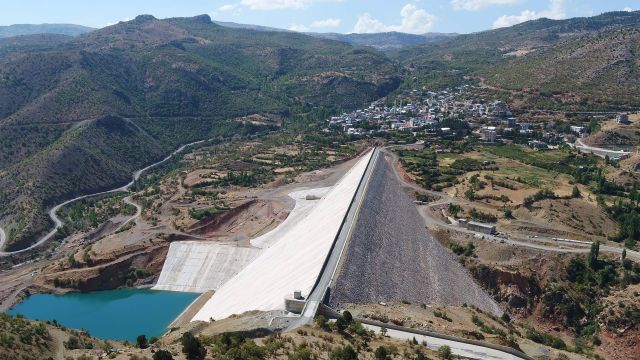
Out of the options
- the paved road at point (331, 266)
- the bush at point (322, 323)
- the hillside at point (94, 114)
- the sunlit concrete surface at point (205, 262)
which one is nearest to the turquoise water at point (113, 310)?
the sunlit concrete surface at point (205, 262)

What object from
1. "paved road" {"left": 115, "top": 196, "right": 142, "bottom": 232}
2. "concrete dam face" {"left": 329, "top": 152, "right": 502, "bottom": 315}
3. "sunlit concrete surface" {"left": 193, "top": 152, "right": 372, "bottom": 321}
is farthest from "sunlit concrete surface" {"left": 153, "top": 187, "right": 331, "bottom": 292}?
"concrete dam face" {"left": 329, "top": 152, "right": 502, "bottom": 315}

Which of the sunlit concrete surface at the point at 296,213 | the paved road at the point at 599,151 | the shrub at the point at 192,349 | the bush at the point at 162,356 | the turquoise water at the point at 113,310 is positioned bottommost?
the turquoise water at the point at 113,310

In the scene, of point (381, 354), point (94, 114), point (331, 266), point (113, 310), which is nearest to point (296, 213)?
point (113, 310)

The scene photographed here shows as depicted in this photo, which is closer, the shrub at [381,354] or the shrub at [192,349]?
the shrub at [192,349]

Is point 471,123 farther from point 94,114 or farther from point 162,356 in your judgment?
point 162,356

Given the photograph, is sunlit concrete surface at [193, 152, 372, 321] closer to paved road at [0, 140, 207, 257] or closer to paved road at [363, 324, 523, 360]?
paved road at [363, 324, 523, 360]

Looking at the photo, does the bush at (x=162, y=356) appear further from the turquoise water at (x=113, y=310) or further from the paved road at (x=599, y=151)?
the paved road at (x=599, y=151)
